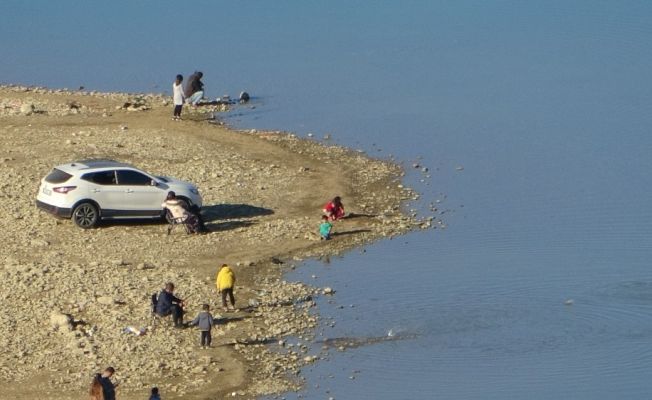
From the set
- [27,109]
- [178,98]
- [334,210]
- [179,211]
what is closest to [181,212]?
[179,211]

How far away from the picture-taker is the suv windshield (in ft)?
127

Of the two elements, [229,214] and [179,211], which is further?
[229,214]

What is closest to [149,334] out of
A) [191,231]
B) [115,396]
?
[115,396]

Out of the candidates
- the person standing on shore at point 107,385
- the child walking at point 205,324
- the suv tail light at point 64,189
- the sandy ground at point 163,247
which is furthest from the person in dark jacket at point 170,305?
the suv tail light at point 64,189

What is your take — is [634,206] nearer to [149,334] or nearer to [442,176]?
[442,176]

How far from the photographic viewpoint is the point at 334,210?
41156 mm

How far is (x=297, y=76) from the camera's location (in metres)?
60.6

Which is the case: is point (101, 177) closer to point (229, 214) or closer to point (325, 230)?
point (229, 214)

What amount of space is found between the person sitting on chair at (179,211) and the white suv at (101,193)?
1.16 ft

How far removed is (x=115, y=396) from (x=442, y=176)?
64.0 ft

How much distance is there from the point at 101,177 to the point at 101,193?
1.31 feet

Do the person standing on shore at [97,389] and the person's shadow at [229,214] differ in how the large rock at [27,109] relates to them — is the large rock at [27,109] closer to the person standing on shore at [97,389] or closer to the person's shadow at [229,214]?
the person's shadow at [229,214]

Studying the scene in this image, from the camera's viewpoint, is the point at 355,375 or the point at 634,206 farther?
the point at 634,206

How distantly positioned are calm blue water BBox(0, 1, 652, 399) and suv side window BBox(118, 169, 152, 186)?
16.0ft
